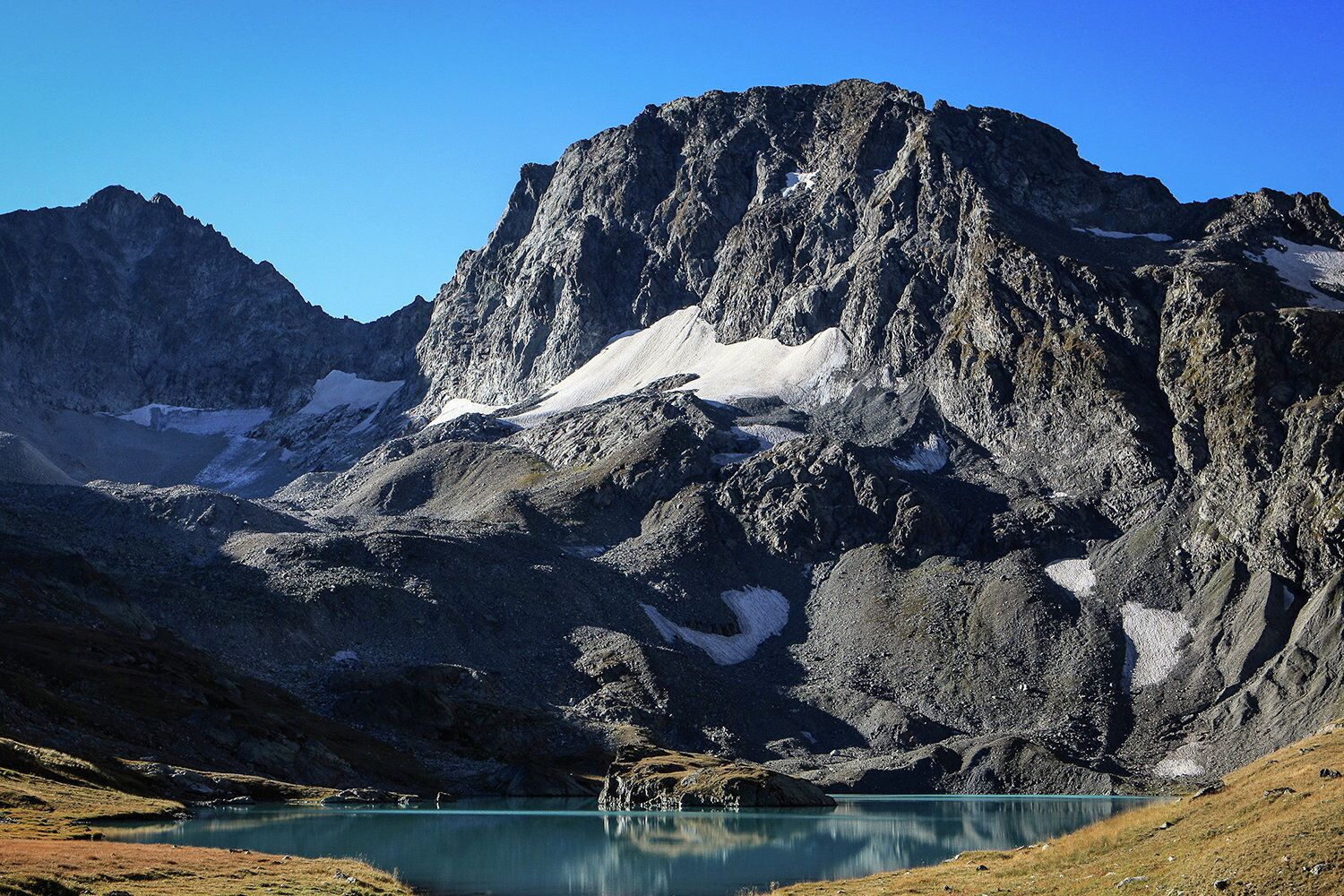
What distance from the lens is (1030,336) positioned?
195375mm

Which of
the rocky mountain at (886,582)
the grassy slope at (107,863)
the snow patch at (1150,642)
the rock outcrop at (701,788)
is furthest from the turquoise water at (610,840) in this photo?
the snow patch at (1150,642)

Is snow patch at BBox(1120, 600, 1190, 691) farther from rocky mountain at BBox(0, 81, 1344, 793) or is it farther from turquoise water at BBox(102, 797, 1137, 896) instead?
turquoise water at BBox(102, 797, 1137, 896)

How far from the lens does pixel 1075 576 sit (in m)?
162

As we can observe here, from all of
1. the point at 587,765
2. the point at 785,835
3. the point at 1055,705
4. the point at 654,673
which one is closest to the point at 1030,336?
the point at 1055,705

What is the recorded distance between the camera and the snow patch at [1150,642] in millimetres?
143125

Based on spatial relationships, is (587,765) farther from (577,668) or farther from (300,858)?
(300,858)

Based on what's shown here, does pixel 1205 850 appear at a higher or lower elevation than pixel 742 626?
lower

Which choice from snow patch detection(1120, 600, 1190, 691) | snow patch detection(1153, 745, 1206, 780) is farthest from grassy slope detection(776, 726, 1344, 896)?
snow patch detection(1120, 600, 1190, 691)

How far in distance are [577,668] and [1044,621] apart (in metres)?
52.2

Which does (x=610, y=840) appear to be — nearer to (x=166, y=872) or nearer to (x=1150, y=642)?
(x=166, y=872)

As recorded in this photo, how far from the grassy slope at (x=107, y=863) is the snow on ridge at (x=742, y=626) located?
A: 94710mm

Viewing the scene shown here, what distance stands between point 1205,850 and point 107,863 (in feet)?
101

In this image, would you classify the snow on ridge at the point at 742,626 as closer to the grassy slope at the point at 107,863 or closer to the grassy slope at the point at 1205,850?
the grassy slope at the point at 107,863

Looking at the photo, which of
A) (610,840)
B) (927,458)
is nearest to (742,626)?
(927,458)
